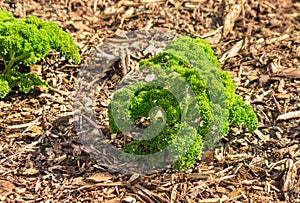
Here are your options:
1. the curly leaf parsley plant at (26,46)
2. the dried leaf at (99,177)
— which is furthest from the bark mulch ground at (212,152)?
the curly leaf parsley plant at (26,46)

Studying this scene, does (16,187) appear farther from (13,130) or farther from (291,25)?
(291,25)

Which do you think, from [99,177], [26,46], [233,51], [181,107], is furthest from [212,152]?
[26,46]

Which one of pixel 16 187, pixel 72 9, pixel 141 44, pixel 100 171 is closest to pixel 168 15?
pixel 141 44

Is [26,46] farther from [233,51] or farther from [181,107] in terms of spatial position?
[233,51]

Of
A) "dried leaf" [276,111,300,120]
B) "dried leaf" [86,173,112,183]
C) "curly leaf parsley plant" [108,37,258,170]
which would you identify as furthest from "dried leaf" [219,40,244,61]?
"dried leaf" [86,173,112,183]

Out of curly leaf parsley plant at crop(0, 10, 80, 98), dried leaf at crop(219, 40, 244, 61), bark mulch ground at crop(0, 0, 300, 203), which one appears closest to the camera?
bark mulch ground at crop(0, 0, 300, 203)

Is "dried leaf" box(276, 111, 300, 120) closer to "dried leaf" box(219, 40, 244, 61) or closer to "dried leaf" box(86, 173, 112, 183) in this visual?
"dried leaf" box(219, 40, 244, 61)
